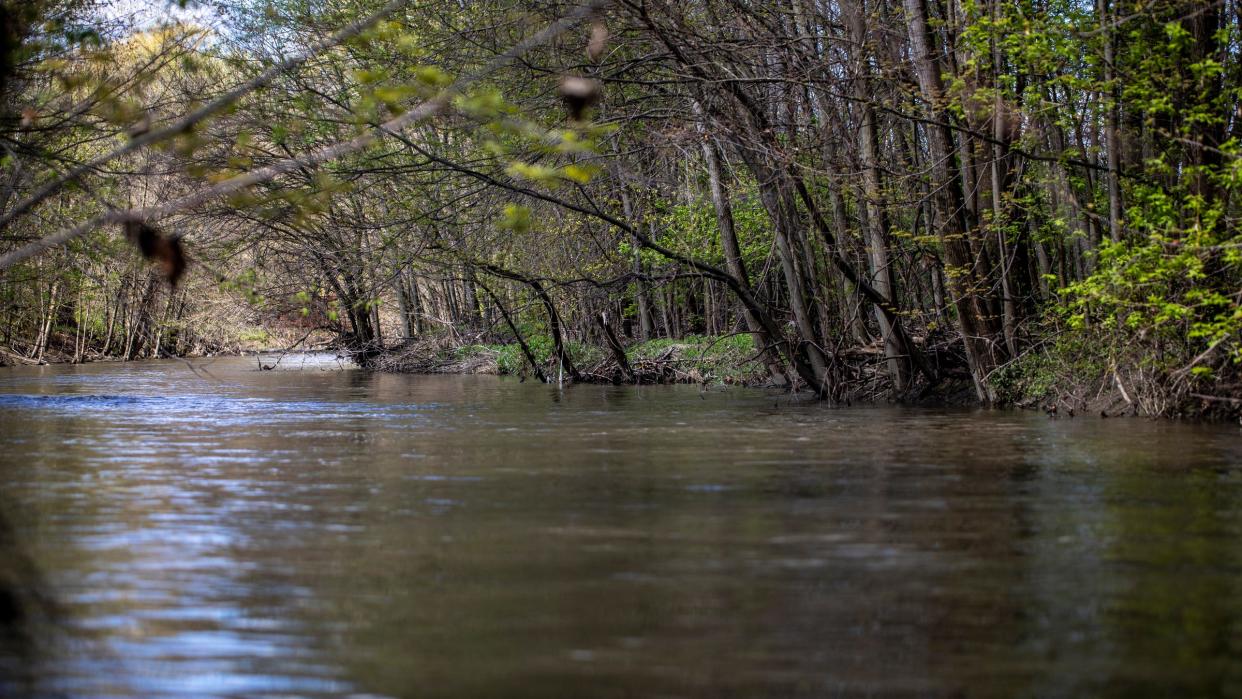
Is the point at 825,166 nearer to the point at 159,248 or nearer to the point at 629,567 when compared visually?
the point at 629,567

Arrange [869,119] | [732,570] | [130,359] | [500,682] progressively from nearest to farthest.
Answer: [500,682] → [732,570] → [869,119] → [130,359]

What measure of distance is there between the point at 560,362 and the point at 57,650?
19871 mm

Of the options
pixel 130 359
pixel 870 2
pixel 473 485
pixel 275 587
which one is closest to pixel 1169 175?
pixel 870 2

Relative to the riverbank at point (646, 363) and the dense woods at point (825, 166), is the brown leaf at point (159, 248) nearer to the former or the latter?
the dense woods at point (825, 166)

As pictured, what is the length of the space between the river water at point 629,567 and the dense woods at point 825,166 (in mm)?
2312

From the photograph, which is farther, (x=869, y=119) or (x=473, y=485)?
(x=869, y=119)

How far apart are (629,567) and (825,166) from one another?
11043mm

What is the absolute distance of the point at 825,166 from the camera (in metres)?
15.2

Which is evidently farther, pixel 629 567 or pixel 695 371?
pixel 695 371

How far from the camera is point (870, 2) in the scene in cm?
1688

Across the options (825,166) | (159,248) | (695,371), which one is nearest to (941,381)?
(825,166)

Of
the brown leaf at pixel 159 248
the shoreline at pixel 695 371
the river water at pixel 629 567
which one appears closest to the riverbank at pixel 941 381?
the shoreline at pixel 695 371

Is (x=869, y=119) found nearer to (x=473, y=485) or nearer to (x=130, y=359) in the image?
(x=473, y=485)

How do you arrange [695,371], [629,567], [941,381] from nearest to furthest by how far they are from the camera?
1. [629,567]
2. [941,381]
3. [695,371]
